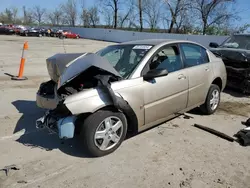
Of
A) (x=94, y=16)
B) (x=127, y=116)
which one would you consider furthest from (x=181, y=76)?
(x=94, y=16)

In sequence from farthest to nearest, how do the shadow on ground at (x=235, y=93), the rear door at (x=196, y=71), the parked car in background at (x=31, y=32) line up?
the parked car in background at (x=31, y=32), the shadow on ground at (x=235, y=93), the rear door at (x=196, y=71)

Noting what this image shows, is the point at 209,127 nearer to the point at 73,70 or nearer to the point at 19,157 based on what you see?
the point at 73,70

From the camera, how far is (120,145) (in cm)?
388

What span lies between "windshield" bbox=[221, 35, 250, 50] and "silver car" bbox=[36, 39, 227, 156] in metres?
3.91

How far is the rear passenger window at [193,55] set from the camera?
15.4 ft

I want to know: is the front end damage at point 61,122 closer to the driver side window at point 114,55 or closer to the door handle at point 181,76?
the driver side window at point 114,55

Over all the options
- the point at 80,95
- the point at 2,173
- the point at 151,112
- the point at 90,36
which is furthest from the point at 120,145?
the point at 90,36

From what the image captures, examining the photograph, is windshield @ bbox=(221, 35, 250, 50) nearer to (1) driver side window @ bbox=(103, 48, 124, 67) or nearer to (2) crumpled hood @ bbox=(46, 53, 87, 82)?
(1) driver side window @ bbox=(103, 48, 124, 67)

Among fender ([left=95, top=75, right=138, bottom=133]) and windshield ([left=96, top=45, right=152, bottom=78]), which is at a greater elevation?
windshield ([left=96, top=45, right=152, bottom=78])

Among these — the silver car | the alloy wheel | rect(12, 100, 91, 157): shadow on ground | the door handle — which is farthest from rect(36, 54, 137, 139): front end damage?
the door handle

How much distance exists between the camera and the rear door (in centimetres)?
465

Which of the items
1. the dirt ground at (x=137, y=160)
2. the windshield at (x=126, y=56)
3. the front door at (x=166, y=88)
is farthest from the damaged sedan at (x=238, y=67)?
the windshield at (x=126, y=56)

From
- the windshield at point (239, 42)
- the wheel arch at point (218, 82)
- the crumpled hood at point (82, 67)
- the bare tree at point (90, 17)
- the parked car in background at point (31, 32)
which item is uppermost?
the bare tree at point (90, 17)

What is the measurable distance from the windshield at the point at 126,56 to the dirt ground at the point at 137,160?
1176mm
